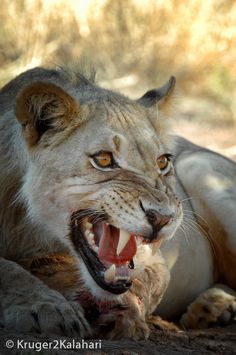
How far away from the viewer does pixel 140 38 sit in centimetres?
1150

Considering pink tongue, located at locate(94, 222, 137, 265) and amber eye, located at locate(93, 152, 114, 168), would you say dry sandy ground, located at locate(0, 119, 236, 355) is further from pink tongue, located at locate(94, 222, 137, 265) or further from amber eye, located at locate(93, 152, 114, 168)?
amber eye, located at locate(93, 152, 114, 168)

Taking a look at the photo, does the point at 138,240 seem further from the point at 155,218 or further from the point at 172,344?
the point at 172,344

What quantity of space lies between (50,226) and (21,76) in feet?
3.41

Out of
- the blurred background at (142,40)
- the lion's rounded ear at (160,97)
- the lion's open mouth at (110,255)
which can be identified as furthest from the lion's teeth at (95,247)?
the blurred background at (142,40)

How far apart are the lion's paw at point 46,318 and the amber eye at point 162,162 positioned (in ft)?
2.88

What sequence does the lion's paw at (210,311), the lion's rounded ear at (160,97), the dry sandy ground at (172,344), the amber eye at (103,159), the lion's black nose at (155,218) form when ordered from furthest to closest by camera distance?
1. the lion's paw at (210,311)
2. the lion's rounded ear at (160,97)
3. the amber eye at (103,159)
4. the lion's black nose at (155,218)
5. the dry sandy ground at (172,344)

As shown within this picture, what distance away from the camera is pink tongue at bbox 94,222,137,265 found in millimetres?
3730

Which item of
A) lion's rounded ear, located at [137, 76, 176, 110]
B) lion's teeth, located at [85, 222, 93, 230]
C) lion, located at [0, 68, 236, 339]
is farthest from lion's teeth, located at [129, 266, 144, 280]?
lion's rounded ear, located at [137, 76, 176, 110]

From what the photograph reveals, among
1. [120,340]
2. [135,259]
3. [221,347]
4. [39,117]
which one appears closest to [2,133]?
[39,117]

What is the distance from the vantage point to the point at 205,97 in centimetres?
1123

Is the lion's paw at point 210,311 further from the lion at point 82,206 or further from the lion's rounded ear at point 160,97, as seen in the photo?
the lion's rounded ear at point 160,97

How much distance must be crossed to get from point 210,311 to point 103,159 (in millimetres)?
1868

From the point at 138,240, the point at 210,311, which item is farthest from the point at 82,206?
the point at 210,311

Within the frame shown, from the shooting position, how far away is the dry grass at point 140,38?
1114 centimetres
